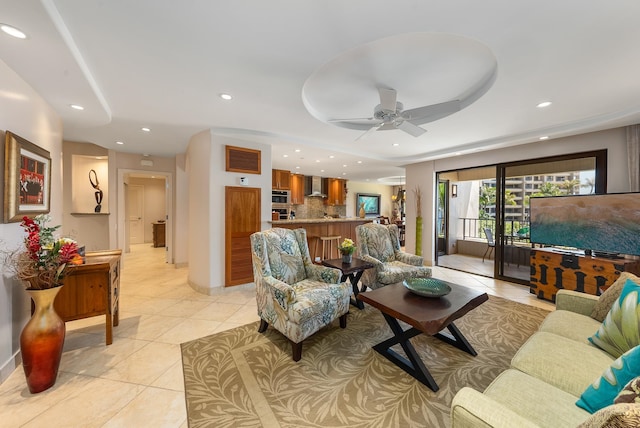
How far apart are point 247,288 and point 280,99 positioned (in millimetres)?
2867

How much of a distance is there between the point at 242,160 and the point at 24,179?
225cm

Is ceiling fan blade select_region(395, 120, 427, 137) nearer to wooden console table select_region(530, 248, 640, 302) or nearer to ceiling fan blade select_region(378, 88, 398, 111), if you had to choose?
ceiling fan blade select_region(378, 88, 398, 111)

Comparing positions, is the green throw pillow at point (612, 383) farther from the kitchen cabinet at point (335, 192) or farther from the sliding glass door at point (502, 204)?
the kitchen cabinet at point (335, 192)

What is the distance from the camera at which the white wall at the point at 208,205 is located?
3.58 metres

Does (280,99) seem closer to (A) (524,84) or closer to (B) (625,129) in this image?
(A) (524,84)

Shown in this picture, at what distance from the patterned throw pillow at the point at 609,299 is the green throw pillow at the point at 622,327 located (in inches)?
9.2

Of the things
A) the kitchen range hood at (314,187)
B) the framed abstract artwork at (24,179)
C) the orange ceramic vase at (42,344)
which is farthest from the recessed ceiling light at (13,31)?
the kitchen range hood at (314,187)

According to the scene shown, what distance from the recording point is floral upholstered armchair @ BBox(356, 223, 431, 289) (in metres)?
3.16

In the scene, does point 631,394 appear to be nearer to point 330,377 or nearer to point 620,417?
point 620,417

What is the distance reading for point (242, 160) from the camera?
3811 millimetres

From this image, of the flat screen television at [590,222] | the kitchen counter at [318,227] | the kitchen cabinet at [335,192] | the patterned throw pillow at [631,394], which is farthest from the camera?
the kitchen cabinet at [335,192]

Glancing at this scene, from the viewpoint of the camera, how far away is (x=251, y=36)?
5.36ft

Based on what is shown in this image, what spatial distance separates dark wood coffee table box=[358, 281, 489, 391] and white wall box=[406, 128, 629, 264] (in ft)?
10.1

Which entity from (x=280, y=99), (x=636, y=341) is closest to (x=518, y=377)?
(x=636, y=341)
